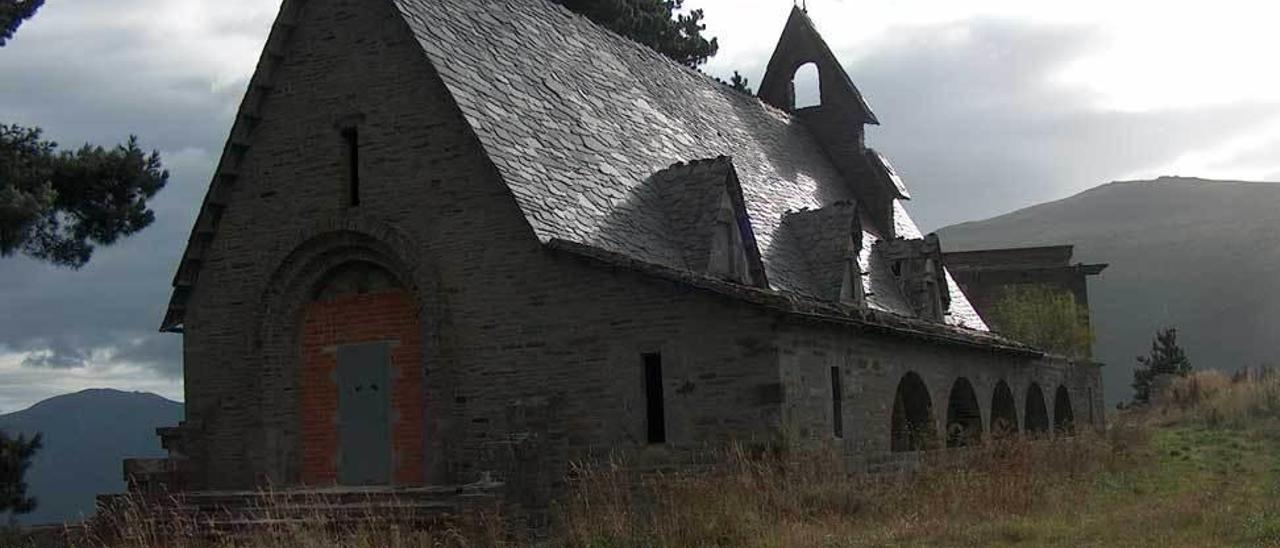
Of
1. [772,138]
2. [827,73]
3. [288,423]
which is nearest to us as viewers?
[288,423]

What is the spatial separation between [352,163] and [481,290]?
3.27 meters

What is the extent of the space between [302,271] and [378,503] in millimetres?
5178

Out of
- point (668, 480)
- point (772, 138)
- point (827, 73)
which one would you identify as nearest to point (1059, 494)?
point (668, 480)

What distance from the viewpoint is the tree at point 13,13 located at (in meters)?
22.9

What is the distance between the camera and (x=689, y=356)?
18.7 meters

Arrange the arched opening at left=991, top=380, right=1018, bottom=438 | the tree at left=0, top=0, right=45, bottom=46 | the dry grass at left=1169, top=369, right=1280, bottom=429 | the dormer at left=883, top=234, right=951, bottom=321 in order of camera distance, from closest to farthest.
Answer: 1. the tree at left=0, top=0, right=45, bottom=46
2. the dormer at left=883, top=234, right=951, bottom=321
3. the arched opening at left=991, top=380, right=1018, bottom=438
4. the dry grass at left=1169, top=369, right=1280, bottom=429

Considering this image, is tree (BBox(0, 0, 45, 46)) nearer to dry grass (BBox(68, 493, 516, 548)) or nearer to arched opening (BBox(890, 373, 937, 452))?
dry grass (BBox(68, 493, 516, 548))

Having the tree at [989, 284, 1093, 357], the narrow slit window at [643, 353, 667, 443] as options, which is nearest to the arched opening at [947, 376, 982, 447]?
the narrow slit window at [643, 353, 667, 443]

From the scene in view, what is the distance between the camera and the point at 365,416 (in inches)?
830

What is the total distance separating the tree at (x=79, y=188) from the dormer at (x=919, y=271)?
14979mm

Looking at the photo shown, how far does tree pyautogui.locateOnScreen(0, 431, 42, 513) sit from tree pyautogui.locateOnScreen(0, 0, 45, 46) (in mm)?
6570

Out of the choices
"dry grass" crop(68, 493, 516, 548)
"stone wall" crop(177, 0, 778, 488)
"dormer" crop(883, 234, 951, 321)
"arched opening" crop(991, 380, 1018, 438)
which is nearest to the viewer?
"dry grass" crop(68, 493, 516, 548)

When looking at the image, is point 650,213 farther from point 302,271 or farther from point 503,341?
point 302,271

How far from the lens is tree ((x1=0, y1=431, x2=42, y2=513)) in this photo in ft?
76.2
